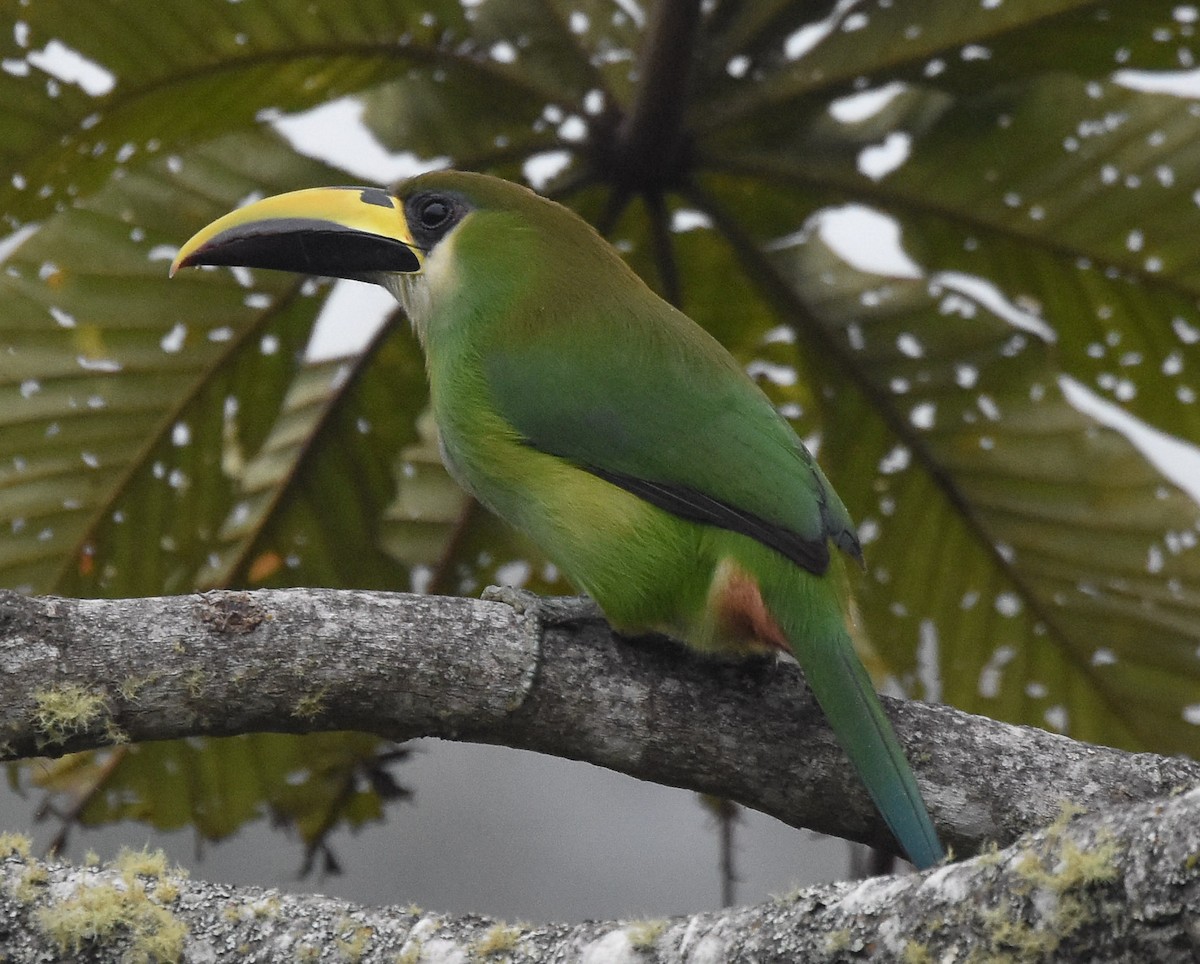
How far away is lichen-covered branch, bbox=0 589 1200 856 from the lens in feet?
6.06

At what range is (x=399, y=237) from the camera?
10.0ft

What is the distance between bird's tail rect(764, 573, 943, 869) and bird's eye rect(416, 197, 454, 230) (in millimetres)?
1163

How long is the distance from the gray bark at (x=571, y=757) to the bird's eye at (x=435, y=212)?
0.99 meters

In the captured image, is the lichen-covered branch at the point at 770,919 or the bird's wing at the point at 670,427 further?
the bird's wing at the point at 670,427

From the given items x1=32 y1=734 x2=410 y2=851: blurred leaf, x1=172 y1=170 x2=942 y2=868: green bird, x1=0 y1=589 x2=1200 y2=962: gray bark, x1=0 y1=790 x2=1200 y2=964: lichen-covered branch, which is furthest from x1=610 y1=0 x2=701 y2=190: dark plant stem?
x1=0 y1=790 x2=1200 y2=964: lichen-covered branch

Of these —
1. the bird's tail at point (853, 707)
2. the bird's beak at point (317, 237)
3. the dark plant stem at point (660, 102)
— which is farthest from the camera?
the dark plant stem at point (660, 102)

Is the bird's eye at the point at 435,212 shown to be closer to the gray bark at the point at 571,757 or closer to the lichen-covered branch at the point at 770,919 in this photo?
the gray bark at the point at 571,757

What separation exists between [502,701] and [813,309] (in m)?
1.98

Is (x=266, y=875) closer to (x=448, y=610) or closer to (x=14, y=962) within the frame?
(x=448, y=610)

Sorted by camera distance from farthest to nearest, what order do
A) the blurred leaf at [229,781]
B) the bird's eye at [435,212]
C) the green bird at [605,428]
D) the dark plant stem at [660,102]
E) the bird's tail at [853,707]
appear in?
1. the blurred leaf at [229,781]
2. the dark plant stem at [660,102]
3. the bird's eye at [435,212]
4. the green bird at [605,428]
5. the bird's tail at [853,707]

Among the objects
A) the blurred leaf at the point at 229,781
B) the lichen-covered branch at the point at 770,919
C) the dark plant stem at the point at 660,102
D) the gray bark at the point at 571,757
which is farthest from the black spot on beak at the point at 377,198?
the lichen-covered branch at the point at 770,919

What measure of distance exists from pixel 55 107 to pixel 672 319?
4.78 ft

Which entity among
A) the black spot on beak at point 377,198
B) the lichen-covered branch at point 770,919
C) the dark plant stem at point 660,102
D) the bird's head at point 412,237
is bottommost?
the lichen-covered branch at point 770,919

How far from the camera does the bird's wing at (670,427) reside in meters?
2.47
